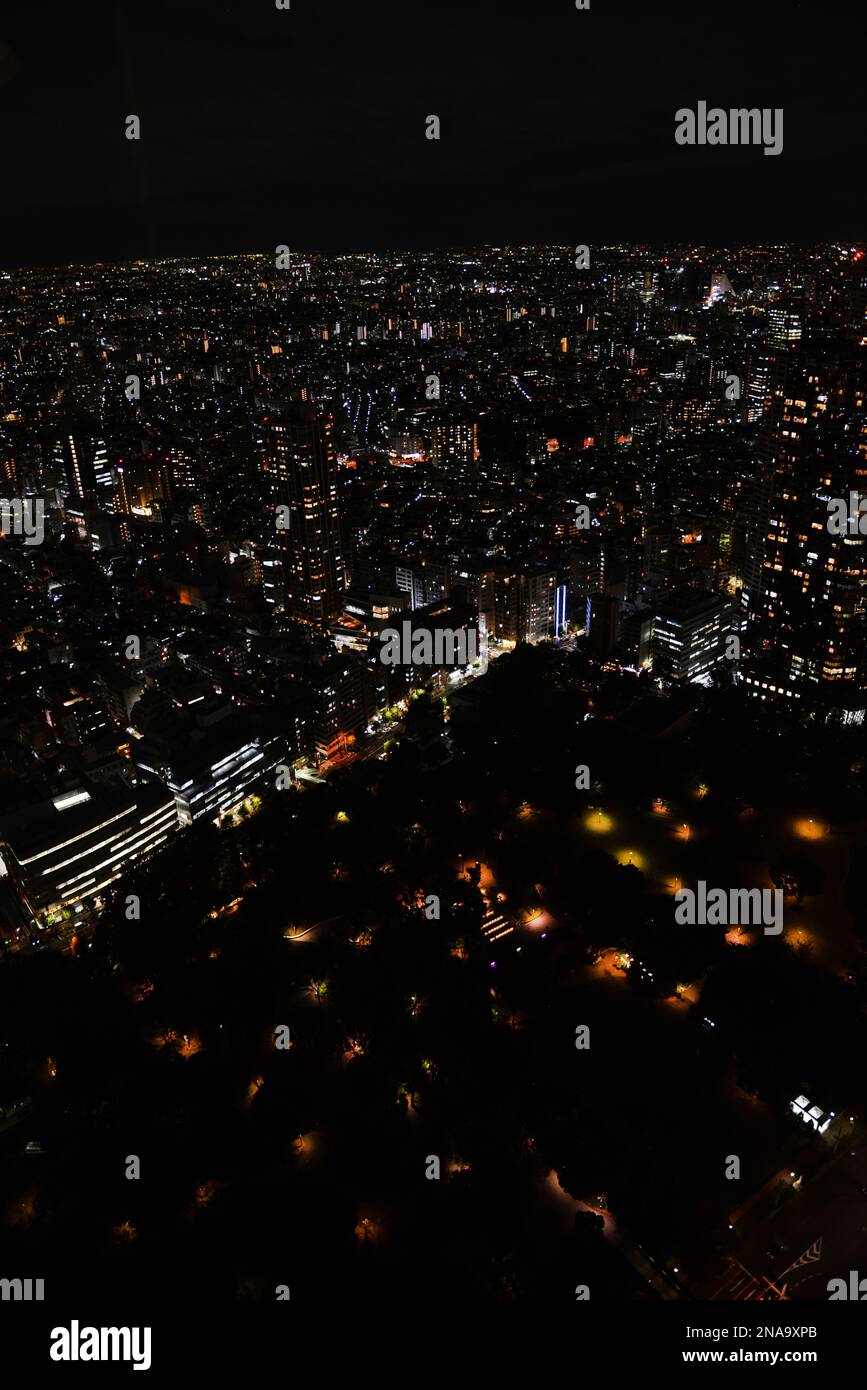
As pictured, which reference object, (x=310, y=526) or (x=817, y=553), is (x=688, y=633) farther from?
(x=310, y=526)

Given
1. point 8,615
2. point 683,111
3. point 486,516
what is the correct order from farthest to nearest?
point 486,516, point 8,615, point 683,111

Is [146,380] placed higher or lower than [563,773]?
higher

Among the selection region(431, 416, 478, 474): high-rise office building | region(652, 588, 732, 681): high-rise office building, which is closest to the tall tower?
region(652, 588, 732, 681): high-rise office building

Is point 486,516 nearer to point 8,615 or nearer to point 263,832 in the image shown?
point 8,615
